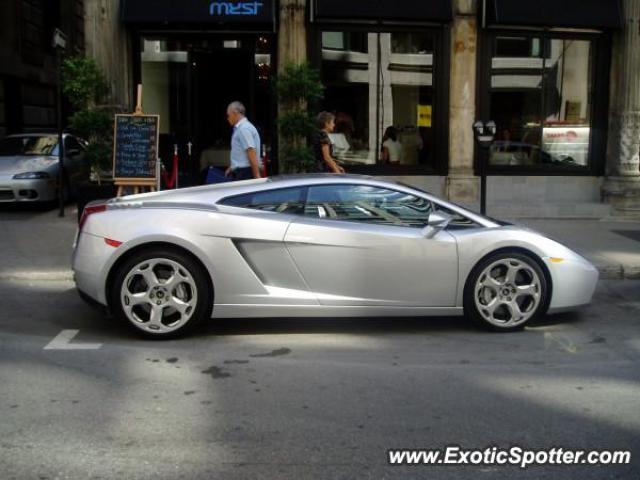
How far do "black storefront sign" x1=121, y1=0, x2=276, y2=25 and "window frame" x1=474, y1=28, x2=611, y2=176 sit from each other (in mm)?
3950

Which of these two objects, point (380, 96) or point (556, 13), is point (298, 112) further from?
point (556, 13)

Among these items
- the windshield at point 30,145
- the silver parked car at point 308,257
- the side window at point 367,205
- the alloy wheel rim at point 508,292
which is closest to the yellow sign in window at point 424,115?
the windshield at point 30,145

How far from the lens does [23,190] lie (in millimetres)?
12930

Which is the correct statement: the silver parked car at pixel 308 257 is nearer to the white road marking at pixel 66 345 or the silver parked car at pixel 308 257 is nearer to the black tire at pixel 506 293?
the black tire at pixel 506 293

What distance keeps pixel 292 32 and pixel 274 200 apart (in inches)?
286

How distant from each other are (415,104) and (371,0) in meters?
2.04

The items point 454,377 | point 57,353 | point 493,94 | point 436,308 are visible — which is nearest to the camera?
point 454,377

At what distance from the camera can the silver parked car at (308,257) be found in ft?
19.0

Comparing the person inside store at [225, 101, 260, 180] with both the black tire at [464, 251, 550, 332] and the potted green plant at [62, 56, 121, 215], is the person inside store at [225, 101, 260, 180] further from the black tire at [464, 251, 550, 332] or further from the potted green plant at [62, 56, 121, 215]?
the black tire at [464, 251, 550, 332]

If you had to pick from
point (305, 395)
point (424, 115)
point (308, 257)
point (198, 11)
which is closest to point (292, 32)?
point (198, 11)

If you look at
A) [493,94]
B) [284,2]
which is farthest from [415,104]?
[284,2]

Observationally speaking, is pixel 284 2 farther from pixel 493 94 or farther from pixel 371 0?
pixel 493 94

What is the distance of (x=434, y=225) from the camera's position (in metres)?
6.01

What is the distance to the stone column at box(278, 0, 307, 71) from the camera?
41.1 ft
